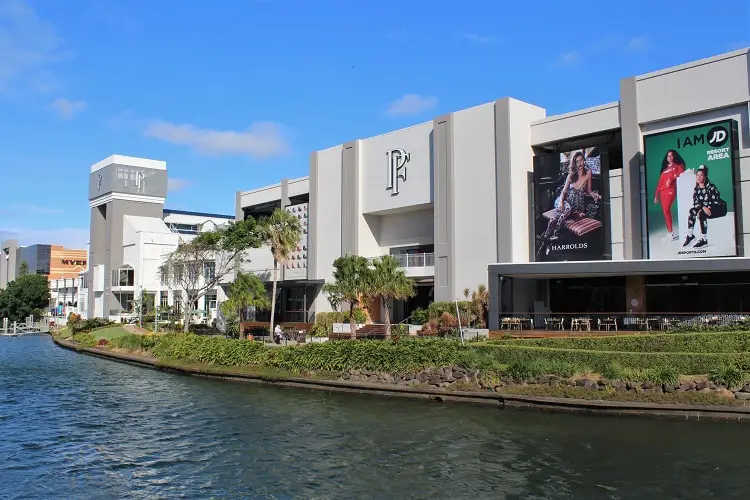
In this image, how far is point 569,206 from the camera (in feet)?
125

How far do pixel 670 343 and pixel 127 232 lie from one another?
76.8 metres

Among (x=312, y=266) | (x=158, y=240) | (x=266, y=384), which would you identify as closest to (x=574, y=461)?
(x=266, y=384)

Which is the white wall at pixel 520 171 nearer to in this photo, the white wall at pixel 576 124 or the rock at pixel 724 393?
the white wall at pixel 576 124

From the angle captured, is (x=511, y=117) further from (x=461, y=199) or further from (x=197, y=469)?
(x=197, y=469)

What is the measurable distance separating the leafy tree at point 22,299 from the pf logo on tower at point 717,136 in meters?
93.0

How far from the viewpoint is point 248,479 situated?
14750 mm

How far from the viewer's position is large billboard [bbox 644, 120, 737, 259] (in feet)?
107

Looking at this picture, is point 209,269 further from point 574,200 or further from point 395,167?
point 574,200

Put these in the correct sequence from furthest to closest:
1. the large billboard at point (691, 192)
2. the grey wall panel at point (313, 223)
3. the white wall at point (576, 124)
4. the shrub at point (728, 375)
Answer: the grey wall panel at point (313, 223) → the white wall at point (576, 124) → the large billboard at point (691, 192) → the shrub at point (728, 375)

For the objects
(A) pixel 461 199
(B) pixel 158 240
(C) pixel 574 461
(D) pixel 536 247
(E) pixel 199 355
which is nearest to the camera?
(C) pixel 574 461

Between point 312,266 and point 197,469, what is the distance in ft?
124

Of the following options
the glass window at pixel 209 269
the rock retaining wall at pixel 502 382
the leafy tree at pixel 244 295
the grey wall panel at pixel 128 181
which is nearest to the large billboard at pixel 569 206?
the rock retaining wall at pixel 502 382

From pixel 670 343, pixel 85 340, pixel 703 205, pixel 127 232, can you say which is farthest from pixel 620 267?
pixel 127 232

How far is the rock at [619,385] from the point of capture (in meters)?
22.4
